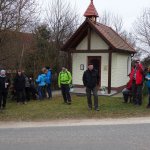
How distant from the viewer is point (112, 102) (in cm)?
1717

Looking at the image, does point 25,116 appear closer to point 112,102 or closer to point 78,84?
point 112,102

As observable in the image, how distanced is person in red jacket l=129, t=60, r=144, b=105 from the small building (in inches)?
176

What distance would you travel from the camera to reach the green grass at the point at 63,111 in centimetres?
1323

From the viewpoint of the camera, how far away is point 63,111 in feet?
47.2

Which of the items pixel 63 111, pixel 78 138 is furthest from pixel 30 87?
pixel 78 138

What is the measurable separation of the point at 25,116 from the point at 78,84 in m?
9.38

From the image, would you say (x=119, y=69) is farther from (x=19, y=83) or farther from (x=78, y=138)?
(x=78, y=138)

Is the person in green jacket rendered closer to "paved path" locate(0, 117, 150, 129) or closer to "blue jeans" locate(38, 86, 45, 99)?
"blue jeans" locate(38, 86, 45, 99)

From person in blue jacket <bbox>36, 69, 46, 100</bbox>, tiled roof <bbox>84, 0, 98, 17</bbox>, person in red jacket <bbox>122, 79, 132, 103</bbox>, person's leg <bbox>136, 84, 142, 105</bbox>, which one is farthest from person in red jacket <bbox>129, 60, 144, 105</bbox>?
tiled roof <bbox>84, 0, 98, 17</bbox>

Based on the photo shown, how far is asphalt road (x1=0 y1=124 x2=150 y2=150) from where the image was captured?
26.1 feet

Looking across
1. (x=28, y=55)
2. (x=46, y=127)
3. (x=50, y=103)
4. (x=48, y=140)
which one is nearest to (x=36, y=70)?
(x=28, y=55)

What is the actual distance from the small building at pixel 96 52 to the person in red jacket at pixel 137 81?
4.47 meters

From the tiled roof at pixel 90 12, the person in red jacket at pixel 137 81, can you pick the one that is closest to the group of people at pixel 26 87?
the person in red jacket at pixel 137 81

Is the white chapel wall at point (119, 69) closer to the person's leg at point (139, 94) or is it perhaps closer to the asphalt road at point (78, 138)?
the person's leg at point (139, 94)
